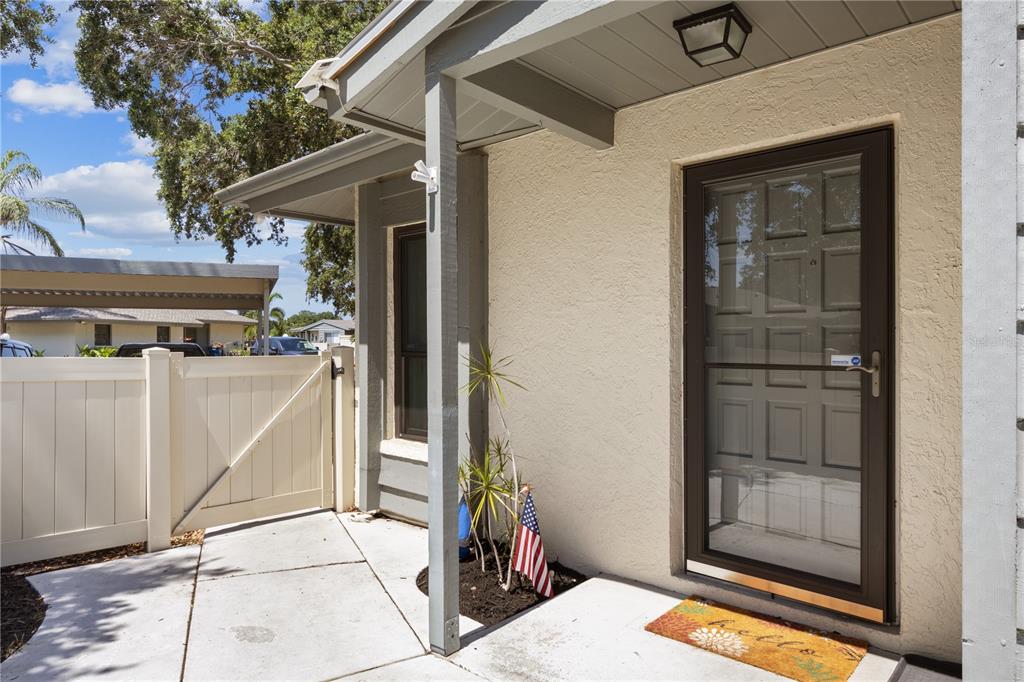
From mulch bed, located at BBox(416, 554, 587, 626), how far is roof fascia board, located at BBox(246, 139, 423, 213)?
9.06 feet

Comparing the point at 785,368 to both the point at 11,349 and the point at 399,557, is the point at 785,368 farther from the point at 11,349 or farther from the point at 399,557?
the point at 11,349

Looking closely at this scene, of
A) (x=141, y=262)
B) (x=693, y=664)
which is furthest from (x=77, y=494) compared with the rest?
(x=141, y=262)

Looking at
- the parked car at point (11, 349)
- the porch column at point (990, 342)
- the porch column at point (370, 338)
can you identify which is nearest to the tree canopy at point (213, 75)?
the parked car at point (11, 349)

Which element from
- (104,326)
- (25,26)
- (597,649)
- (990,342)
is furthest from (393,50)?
(104,326)

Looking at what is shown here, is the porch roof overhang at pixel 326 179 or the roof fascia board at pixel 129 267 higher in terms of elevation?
the porch roof overhang at pixel 326 179

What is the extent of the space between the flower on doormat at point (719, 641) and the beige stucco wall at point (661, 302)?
31 cm

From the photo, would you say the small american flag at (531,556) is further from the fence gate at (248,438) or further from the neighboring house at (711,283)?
the fence gate at (248,438)

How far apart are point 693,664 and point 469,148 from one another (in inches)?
130

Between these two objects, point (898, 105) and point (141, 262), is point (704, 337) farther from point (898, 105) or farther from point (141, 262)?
point (141, 262)

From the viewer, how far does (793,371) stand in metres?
2.99

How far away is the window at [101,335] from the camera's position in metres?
25.3

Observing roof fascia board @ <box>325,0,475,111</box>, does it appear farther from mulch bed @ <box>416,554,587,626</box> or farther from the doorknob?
mulch bed @ <box>416,554,587,626</box>

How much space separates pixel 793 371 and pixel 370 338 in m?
3.25

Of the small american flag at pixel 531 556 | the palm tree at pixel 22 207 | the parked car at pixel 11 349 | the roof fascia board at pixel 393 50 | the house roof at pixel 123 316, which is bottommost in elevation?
the small american flag at pixel 531 556
